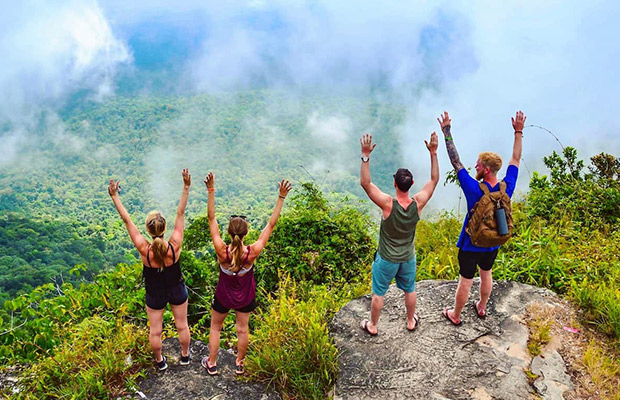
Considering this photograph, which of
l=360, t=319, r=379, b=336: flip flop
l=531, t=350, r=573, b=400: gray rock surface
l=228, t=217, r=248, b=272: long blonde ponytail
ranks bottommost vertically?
l=531, t=350, r=573, b=400: gray rock surface

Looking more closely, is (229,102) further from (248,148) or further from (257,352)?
(257,352)

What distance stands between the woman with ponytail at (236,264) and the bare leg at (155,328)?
1.65 ft

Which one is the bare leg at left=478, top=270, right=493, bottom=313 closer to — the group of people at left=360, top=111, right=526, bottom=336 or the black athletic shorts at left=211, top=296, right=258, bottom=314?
the group of people at left=360, top=111, right=526, bottom=336

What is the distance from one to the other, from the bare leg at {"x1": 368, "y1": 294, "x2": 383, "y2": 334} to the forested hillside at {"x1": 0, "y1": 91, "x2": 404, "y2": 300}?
72.8 ft

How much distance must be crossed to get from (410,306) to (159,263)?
2.51m

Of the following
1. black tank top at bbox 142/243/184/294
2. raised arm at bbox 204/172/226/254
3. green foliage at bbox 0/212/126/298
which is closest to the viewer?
raised arm at bbox 204/172/226/254

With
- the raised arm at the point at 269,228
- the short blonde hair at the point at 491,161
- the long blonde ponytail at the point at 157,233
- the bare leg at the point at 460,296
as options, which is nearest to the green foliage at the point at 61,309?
the long blonde ponytail at the point at 157,233

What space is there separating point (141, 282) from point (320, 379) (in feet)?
12.5

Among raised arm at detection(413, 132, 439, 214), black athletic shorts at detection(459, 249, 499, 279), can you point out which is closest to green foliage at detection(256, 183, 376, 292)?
black athletic shorts at detection(459, 249, 499, 279)

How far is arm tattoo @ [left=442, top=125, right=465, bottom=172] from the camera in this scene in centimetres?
423

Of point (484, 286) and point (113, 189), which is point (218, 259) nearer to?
point (113, 189)

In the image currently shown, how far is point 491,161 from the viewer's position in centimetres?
412

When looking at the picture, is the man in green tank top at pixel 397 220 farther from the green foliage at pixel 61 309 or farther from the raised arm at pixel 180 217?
the green foliage at pixel 61 309

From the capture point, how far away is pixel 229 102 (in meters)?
157
